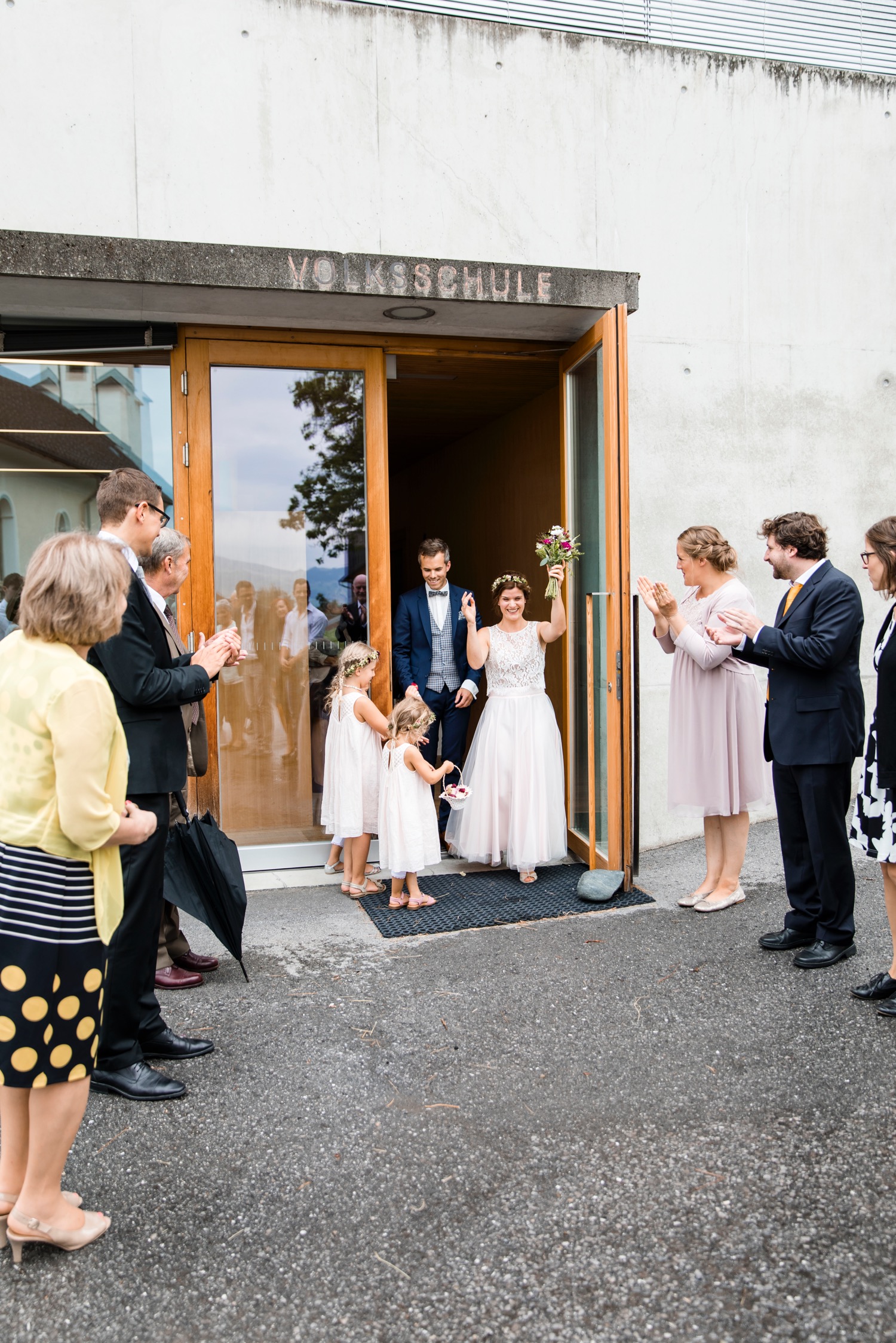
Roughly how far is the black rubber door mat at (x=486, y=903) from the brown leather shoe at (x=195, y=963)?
0.91 meters

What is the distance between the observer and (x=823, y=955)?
177 inches

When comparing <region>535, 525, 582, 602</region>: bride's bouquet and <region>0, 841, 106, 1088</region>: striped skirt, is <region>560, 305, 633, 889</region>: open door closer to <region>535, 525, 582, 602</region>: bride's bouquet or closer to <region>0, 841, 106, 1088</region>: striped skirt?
<region>535, 525, 582, 602</region>: bride's bouquet

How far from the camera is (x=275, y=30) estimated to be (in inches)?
230

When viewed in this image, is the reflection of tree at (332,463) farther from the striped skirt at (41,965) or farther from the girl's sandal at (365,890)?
the striped skirt at (41,965)

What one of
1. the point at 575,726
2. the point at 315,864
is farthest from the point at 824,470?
the point at 315,864

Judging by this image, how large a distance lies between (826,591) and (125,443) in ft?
12.9

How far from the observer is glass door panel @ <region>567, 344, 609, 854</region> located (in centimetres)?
589

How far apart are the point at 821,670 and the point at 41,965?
3.37m

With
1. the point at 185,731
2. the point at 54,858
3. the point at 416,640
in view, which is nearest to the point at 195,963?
the point at 185,731

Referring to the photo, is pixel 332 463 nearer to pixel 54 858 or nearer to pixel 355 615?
pixel 355 615

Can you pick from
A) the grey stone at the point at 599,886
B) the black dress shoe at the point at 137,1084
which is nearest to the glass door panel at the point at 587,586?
the grey stone at the point at 599,886

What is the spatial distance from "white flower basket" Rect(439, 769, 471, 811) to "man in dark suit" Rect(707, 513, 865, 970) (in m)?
1.66

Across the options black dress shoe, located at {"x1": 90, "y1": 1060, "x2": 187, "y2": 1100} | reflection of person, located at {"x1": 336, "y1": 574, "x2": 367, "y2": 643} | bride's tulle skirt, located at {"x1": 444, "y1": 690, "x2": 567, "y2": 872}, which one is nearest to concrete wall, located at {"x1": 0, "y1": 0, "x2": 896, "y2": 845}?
bride's tulle skirt, located at {"x1": 444, "y1": 690, "x2": 567, "y2": 872}

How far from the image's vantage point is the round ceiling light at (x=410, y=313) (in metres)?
5.76
